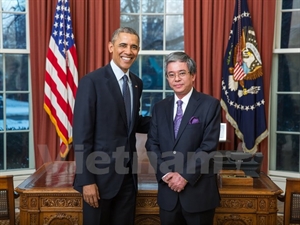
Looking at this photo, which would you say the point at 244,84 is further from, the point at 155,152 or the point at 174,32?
the point at 155,152

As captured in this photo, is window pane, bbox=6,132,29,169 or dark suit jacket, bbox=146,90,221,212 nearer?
dark suit jacket, bbox=146,90,221,212

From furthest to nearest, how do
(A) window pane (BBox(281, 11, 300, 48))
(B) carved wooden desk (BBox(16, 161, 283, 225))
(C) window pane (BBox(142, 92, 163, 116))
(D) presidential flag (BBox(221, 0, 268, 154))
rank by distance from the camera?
(C) window pane (BBox(142, 92, 163, 116))
(A) window pane (BBox(281, 11, 300, 48))
(D) presidential flag (BBox(221, 0, 268, 154))
(B) carved wooden desk (BBox(16, 161, 283, 225))

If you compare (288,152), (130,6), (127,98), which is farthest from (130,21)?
(127,98)

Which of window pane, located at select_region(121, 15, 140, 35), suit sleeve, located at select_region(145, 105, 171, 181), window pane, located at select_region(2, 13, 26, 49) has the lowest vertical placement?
suit sleeve, located at select_region(145, 105, 171, 181)

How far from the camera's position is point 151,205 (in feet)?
7.71

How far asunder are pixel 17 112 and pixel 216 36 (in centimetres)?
230

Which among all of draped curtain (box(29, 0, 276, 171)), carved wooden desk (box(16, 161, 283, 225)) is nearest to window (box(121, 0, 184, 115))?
draped curtain (box(29, 0, 276, 171))

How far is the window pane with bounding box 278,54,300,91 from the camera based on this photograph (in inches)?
161

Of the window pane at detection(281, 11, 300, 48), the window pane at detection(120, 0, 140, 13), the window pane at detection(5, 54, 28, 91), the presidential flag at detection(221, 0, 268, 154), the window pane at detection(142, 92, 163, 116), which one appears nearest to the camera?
the presidential flag at detection(221, 0, 268, 154)

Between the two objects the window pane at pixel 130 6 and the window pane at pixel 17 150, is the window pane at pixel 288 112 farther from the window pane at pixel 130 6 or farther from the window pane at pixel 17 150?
the window pane at pixel 17 150

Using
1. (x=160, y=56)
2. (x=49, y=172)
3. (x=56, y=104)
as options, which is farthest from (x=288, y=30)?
(x=49, y=172)

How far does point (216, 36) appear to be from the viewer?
3.97m

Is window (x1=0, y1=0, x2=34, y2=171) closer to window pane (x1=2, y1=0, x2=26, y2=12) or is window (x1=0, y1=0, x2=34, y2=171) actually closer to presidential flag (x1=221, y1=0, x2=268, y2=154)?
window pane (x1=2, y1=0, x2=26, y2=12)

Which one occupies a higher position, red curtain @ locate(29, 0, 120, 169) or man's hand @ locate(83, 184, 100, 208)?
red curtain @ locate(29, 0, 120, 169)
